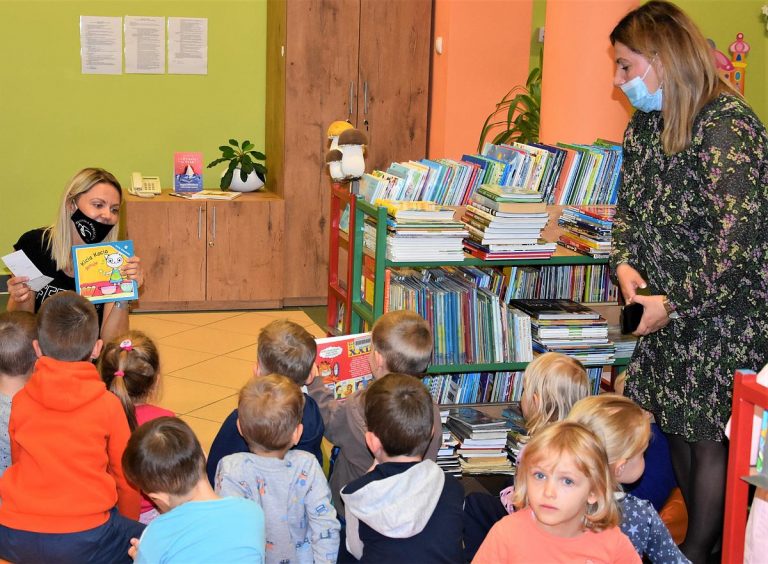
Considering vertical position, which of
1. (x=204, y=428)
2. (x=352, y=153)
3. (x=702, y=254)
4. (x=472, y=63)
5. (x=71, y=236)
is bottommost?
(x=204, y=428)

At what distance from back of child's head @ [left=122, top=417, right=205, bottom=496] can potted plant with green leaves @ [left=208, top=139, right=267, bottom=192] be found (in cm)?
448

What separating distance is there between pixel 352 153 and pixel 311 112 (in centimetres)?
221

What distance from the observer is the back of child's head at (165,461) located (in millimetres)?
2363

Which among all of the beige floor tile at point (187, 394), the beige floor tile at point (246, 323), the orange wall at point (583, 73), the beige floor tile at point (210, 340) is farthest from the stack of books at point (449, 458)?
the beige floor tile at point (246, 323)

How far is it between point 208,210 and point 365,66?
149cm

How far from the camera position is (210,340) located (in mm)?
5957

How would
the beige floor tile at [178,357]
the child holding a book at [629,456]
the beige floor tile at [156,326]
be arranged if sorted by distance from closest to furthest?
the child holding a book at [629,456], the beige floor tile at [178,357], the beige floor tile at [156,326]

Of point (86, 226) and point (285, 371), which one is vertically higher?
point (86, 226)

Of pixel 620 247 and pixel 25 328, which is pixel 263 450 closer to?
pixel 25 328

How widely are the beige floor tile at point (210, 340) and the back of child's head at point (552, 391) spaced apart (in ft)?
9.75

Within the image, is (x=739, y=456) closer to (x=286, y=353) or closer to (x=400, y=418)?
(x=400, y=418)

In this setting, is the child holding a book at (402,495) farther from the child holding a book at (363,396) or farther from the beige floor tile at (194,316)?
the beige floor tile at (194,316)

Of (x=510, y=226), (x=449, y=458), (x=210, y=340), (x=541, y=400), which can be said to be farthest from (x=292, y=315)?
(x=541, y=400)

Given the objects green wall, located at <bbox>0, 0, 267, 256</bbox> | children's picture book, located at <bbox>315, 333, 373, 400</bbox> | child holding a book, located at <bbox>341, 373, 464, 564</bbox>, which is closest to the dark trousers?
child holding a book, located at <bbox>341, 373, 464, 564</bbox>
